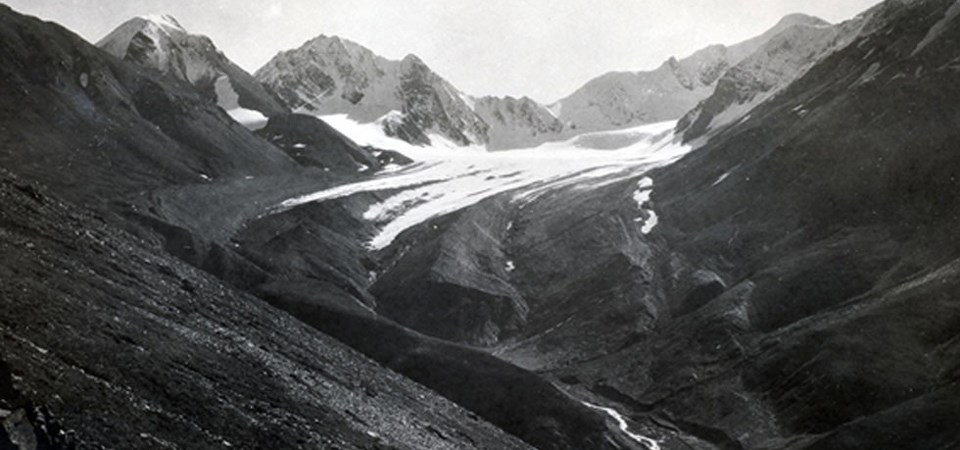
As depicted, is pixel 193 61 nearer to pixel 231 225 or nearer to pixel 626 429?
pixel 231 225

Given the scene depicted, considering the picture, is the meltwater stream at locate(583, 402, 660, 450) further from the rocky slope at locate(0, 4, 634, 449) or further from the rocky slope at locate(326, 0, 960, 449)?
the rocky slope at locate(0, 4, 634, 449)

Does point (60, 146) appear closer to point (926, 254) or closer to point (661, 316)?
point (661, 316)

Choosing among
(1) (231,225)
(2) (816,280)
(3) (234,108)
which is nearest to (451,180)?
(3) (234,108)

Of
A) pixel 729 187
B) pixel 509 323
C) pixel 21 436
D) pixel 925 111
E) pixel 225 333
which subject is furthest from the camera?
pixel 729 187

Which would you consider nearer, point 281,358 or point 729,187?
point 281,358

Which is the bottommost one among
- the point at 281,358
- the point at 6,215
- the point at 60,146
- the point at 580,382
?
the point at 580,382

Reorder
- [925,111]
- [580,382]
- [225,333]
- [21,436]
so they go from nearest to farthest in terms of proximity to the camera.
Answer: [21,436] < [225,333] < [580,382] < [925,111]

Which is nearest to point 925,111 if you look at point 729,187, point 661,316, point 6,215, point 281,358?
point 729,187

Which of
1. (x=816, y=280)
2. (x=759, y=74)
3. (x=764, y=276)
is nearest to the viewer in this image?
(x=816, y=280)

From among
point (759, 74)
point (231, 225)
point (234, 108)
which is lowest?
point (231, 225)
